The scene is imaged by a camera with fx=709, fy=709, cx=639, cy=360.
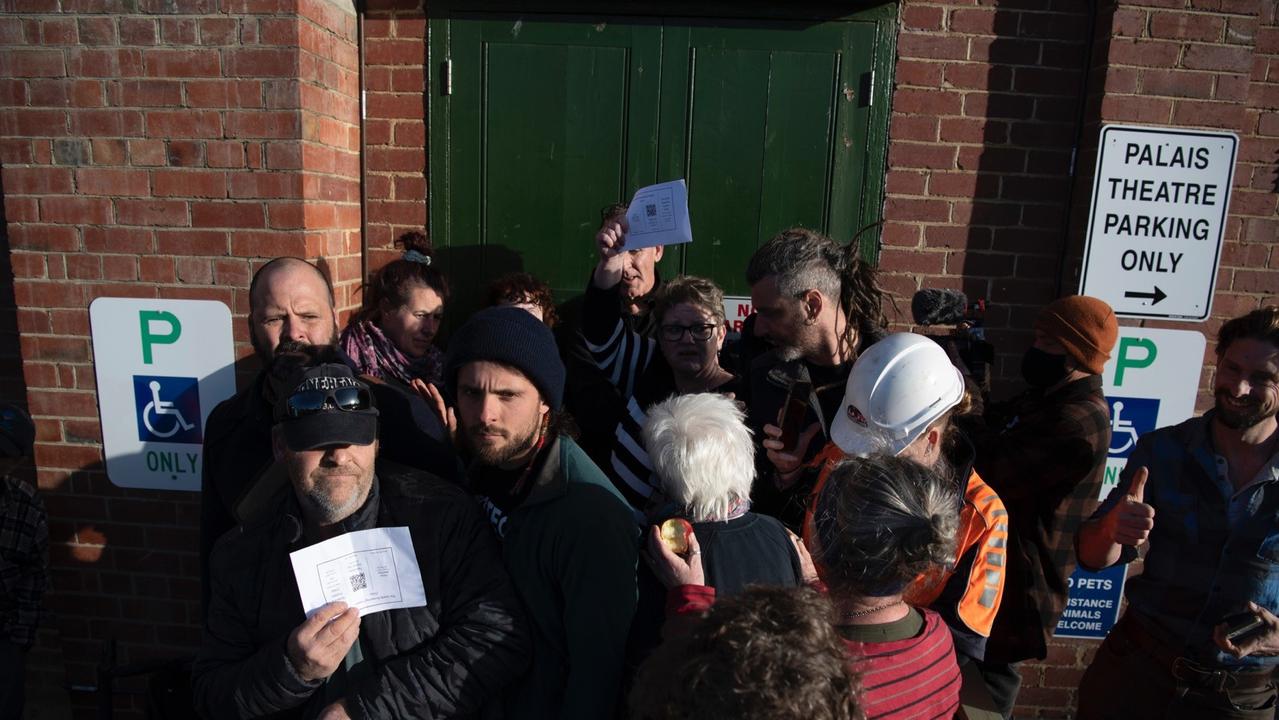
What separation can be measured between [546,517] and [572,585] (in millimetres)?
173

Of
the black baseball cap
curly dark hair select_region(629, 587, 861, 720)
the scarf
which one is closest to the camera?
curly dark hair select_region(629, 587, 861, 720)

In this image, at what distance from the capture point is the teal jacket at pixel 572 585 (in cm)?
167

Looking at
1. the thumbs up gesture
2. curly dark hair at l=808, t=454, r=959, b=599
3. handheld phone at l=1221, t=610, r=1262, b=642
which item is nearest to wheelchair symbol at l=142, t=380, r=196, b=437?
curly dark hair at l=808, t=454, r=959, b=599

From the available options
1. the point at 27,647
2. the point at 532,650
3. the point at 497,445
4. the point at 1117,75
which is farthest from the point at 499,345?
the point at 1117,75

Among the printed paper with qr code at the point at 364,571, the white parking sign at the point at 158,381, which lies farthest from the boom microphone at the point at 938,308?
the white parking sign at the point at 158,381

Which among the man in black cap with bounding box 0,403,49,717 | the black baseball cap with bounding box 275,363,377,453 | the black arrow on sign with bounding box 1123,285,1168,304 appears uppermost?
the black arrow on sign with bounding box 1123,285,1168,304

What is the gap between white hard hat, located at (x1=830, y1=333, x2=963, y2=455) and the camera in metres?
1.90

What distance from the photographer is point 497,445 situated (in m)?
1.90

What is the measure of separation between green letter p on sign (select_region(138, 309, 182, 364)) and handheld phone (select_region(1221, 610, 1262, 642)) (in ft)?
12.9

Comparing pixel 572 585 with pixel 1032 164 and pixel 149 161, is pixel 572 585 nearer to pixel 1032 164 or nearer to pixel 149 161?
pixel 149 161

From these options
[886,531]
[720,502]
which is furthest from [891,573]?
[720,502]

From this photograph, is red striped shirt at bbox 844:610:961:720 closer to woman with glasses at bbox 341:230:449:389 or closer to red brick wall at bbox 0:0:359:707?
woman with glasses at bbox 341:230:449:389

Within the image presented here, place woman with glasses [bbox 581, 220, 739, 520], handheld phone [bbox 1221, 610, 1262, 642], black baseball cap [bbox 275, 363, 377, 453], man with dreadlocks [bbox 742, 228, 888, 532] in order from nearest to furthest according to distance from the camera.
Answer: black baseball cap [bbox 275, 363, 377, 453]
handheld phone [bbox 1221, 610, 1262, 642]
man with dreadlocks [bbox 742, 228, 888, 532]
woman with glasses [bbox 581, 220, 739, 520]

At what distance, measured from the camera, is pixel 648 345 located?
9.87ft
